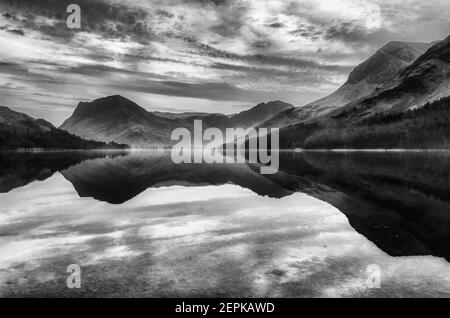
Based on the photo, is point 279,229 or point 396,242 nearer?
point 396,242

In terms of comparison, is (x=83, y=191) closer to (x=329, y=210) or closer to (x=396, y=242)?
(x=329, y=210)

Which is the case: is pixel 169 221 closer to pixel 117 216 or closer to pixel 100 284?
pixel 117 216

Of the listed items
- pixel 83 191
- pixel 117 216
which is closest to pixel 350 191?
pixel 117 216

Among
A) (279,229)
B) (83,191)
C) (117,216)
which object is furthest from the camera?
(83,191)

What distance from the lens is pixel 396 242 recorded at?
23.1 metres

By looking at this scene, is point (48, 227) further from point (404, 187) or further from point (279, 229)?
point (404, 187)

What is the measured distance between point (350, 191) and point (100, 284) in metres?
36.3

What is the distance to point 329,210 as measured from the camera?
34531mm

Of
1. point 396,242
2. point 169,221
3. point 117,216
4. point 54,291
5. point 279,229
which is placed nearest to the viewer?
point 54,291

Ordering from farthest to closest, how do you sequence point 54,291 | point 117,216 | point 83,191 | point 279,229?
point 83,191
point 117,216
point 279,229
point 54,291

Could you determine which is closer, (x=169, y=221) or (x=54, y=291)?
(x=54, y=291)
